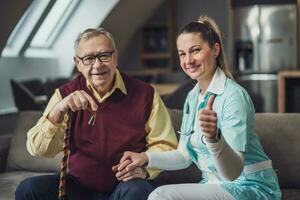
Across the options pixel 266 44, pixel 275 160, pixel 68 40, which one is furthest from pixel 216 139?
pixel 68 40

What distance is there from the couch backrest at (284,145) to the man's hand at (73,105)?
3.00 feet

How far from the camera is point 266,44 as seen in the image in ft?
22.3

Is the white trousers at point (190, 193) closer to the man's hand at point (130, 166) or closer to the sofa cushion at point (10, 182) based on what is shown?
the man's hand at point (130, 166)

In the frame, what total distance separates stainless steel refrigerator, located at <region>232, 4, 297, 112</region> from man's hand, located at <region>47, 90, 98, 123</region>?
191 inches

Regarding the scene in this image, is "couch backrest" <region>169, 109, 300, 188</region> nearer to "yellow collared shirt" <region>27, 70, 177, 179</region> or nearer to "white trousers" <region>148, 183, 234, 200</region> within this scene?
"yellow collared shirt" <region>27, 70, 177, 179</region>

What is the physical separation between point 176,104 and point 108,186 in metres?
1.91

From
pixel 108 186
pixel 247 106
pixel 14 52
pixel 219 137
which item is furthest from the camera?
pixel 14 52

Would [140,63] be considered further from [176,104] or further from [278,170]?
[278,170]

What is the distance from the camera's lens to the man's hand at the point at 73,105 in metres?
1.94

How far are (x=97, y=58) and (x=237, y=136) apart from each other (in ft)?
2.25

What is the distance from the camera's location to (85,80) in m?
2.29

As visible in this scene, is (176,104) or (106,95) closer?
(106,95)

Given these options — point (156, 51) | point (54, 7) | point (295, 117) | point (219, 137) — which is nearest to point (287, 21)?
point (156, 51)

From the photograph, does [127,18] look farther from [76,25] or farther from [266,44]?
[266,44]
